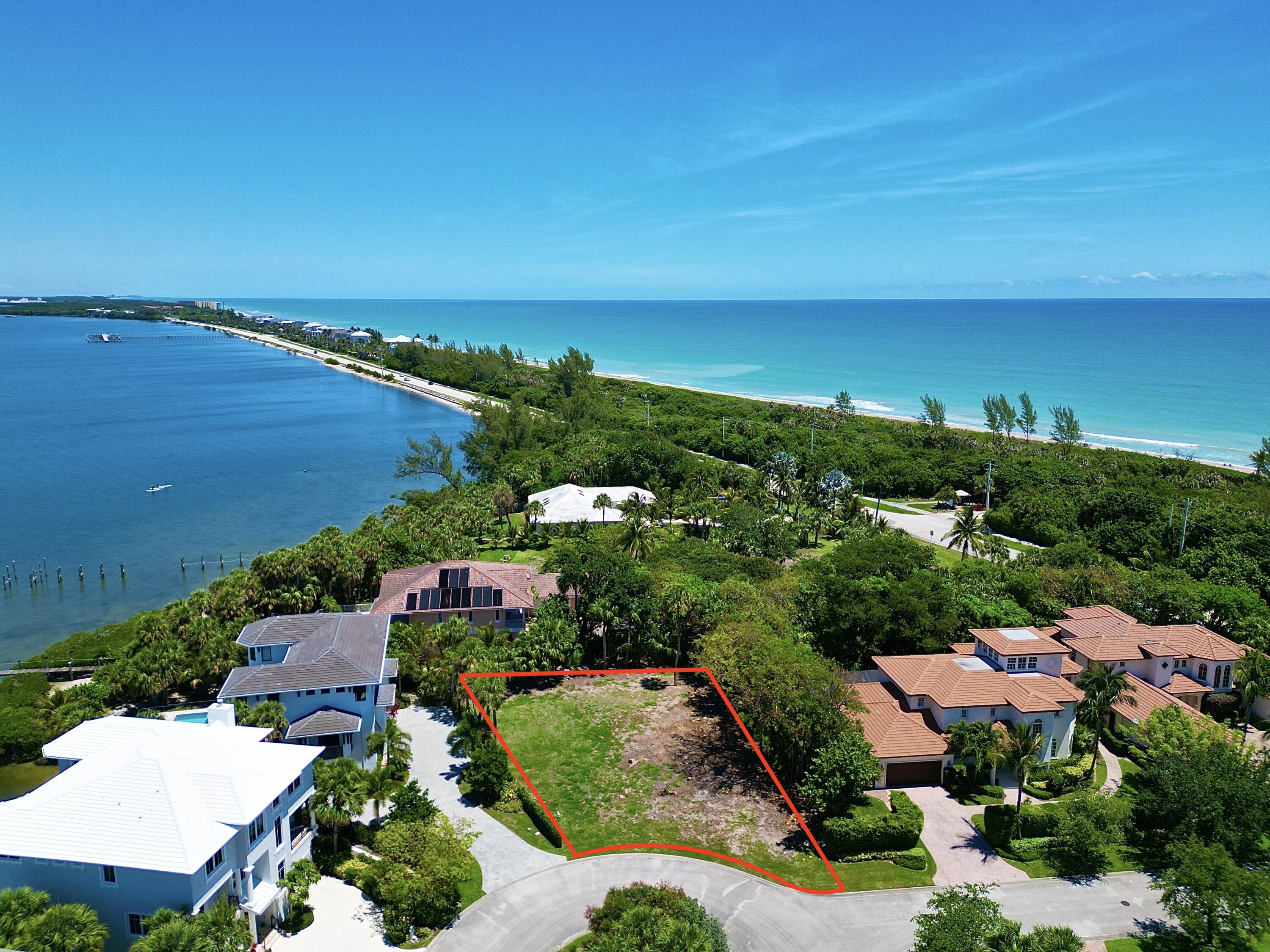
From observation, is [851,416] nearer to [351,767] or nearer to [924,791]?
[924,791]

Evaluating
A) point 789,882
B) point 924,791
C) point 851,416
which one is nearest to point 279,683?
point 789,882

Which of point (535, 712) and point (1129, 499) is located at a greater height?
point (1129, 499)

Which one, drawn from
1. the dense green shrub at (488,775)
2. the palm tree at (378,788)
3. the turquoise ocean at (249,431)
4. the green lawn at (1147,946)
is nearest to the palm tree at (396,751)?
the palm tree at (378,788)

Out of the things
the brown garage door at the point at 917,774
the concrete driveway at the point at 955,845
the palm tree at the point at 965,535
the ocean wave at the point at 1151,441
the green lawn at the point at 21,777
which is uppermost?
the ocean wave at the point at 1151,441

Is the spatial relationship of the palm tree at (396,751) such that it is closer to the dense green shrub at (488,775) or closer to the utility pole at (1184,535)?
the dense green shrub at (488,775)

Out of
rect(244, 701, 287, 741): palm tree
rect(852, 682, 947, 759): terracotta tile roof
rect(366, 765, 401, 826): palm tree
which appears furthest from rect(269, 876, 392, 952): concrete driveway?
rect(852, 682, 947, 759): terracotta tile roof
